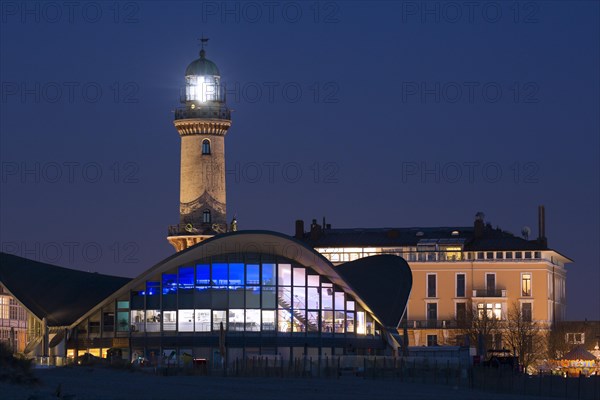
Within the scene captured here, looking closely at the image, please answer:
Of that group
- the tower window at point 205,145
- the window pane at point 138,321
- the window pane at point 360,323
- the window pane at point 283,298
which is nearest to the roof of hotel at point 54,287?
the window pane at point 138,321

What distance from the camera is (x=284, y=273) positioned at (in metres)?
97.5

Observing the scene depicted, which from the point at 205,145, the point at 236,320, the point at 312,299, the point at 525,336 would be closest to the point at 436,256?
the point at 525,336

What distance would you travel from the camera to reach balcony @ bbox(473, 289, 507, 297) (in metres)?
141

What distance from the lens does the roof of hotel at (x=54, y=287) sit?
99438 millimetres

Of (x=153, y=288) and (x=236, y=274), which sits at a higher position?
(x=236, y=274)

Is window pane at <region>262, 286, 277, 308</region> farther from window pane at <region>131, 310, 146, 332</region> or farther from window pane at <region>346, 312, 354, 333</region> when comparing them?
window pane at <region>131, 310, 146, 332</region>

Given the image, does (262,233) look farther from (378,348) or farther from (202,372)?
(202,372)

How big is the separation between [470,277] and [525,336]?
19397 millimetres

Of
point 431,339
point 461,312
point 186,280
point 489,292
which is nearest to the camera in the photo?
point 186,280

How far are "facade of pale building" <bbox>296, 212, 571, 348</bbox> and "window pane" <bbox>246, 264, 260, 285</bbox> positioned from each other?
142 ft

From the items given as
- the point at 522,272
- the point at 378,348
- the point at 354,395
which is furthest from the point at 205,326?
the point at 522,272

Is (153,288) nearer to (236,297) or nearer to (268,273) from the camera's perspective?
(236,297)

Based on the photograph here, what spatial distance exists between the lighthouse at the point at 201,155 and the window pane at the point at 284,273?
2552cm

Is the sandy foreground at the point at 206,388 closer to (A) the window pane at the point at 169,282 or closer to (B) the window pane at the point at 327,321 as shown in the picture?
(A) the window pane at the point at 169,282
